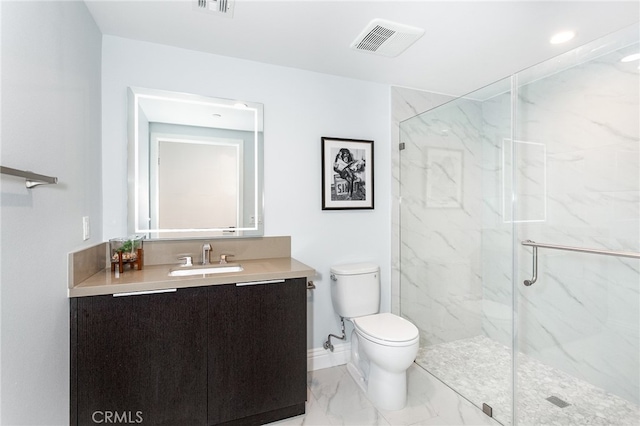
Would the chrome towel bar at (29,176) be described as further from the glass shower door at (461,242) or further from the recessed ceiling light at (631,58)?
the recessed ceiling light at (631,58)

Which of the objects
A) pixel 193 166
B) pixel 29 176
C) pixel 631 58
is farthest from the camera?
pixel 193 166

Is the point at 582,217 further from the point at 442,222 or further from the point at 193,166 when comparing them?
the point at 193,166

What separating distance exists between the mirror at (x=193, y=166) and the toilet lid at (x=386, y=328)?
940 mm

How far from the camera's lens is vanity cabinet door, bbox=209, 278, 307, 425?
1.61 metres

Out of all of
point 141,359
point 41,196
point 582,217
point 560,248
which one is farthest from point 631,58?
point 141,359

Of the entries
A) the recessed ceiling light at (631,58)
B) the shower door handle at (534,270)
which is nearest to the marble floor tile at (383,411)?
the shower door handle at (534,270)

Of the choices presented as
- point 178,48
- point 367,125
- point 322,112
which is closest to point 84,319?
point 178,48

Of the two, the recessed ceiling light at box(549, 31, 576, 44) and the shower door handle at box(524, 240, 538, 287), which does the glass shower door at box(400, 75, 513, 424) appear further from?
the recessed ceiling light at box(549, 31, 576, 44)

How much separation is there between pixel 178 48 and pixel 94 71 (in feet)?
1.71

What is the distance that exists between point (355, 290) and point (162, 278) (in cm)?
127


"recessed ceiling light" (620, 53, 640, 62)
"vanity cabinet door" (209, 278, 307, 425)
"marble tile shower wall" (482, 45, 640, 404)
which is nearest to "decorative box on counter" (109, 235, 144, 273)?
"vanity cabinet door" (209, 278, 307, 425)

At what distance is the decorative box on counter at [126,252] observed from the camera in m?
1.73

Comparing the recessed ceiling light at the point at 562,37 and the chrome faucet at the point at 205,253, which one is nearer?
the recessed ceiling light at the point at 562,37

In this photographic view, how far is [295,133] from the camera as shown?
231 cm
